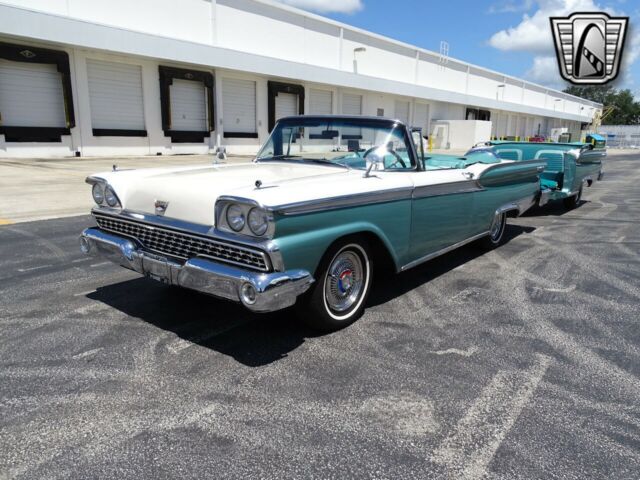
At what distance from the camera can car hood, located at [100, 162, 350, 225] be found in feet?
9.89

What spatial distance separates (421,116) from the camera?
120 feet

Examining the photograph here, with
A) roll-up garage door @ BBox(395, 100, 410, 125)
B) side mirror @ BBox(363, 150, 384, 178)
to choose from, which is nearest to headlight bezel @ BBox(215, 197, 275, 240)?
side mirror @ BBox(363, 150, 384, 178)

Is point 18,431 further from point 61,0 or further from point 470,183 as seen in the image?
point 61,0

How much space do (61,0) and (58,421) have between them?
57.2 ft

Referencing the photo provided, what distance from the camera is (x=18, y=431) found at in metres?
2.26

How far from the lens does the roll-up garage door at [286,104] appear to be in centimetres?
2455

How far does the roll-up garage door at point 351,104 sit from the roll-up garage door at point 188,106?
1007 cm

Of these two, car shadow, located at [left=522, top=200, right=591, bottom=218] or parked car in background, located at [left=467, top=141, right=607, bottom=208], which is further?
car shadow, located at [left=522, top=200, right=591, bottom=218]

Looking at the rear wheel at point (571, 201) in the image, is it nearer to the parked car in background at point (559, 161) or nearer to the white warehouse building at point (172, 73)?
the parked car in background at point (559, 161)

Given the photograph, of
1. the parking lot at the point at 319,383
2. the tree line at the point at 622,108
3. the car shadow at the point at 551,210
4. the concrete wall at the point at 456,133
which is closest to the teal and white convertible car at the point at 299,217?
the parking lot at the point at 319,383

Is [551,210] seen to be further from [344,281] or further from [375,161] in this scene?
[344,281]

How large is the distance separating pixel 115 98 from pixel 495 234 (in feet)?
53.3

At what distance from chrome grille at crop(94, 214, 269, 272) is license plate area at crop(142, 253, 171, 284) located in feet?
0.32

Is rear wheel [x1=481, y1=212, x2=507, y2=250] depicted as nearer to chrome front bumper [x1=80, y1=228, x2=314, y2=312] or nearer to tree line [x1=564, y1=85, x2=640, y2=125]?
chrome front bumper [x1=80, y1=228, x2=314, y2=312]
